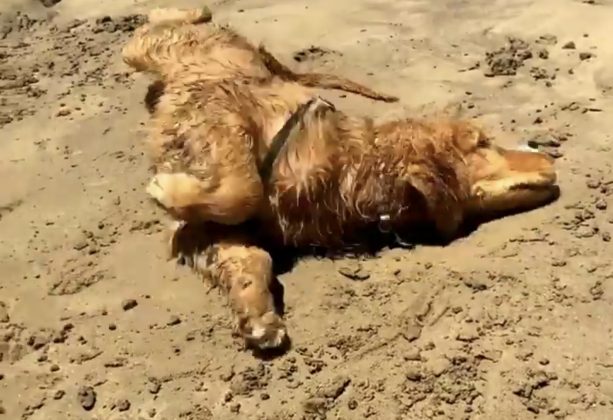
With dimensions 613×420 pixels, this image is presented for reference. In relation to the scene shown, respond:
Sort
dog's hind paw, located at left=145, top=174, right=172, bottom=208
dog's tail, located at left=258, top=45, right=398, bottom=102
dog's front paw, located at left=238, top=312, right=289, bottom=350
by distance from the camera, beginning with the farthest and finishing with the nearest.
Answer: dog's tail, located at left=258, top=45, right=398, bottom=102 < dog's hind paw, located at left=145, top=174, right=172, bottom=208 < dog's front paw, located at left=238, top=312, right=289, bottom=350

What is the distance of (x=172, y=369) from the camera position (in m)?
3.09

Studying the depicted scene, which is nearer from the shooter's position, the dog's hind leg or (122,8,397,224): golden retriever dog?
the dog's hind leg

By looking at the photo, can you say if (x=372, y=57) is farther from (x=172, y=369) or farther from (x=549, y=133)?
(x=172, y=369)

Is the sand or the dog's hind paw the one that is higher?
the dog's hind paw

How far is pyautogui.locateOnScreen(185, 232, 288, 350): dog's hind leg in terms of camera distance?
3.10 metres

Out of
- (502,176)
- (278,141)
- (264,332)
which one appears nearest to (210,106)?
(278,141)

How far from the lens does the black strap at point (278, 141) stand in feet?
11.3

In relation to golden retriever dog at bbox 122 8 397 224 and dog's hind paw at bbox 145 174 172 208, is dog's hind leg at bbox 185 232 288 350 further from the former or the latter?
dog's hind paw at bbox 145 174 172 208

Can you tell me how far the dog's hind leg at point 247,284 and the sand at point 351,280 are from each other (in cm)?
6

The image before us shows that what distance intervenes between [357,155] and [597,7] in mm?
2061

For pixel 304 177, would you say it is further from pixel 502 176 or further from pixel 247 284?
pixel 502 176

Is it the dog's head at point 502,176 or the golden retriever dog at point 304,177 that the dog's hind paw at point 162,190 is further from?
the dog's head at point 502,176

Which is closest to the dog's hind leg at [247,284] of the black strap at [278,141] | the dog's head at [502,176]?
the black strap at [278,141]

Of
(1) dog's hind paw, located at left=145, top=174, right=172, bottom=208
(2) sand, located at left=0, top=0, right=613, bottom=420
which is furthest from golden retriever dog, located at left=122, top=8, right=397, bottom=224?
(2) sand, located at left=0, top=0, right=613, bottom=420
